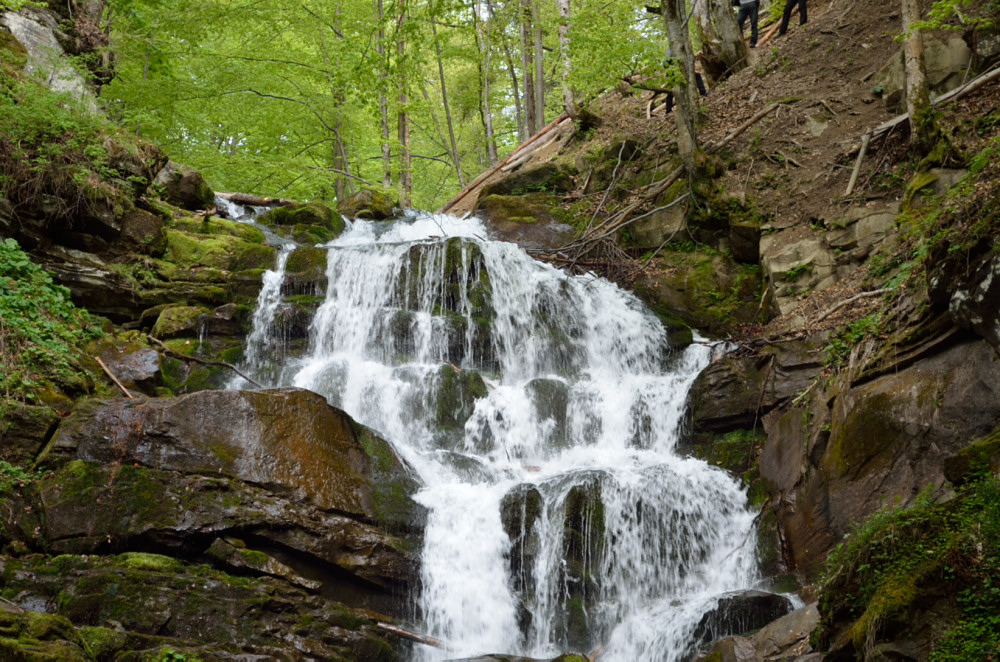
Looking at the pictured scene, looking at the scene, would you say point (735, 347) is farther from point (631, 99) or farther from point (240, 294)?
point (631, 99)

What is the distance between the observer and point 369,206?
651 inches

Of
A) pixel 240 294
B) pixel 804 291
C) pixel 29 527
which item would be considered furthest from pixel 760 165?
pixel 29 527

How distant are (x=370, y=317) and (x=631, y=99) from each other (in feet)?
37.4

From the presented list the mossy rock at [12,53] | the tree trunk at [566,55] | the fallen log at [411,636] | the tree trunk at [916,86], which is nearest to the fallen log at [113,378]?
the fallen log at [411,636]

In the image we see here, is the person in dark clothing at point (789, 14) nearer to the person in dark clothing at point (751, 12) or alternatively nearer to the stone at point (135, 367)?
the person in dark clothing at point (751, 12)

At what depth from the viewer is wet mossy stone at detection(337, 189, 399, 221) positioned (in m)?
16.4

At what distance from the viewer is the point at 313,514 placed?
7.14 metres

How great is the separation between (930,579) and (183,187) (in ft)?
44.8

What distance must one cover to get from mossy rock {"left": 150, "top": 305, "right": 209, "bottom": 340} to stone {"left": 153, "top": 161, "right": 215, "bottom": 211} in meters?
3.95

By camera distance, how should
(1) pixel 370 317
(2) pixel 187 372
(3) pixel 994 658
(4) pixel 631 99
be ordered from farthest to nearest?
(4) pixel 631 99
(1) pixel 370 317
(2) pixel 187 372
(3) pixel 994 658

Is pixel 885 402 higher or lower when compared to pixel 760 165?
lower

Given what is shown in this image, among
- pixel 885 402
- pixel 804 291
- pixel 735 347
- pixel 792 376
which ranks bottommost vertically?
pixel 885 402

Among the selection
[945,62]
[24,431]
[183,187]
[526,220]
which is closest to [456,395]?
[24,431]

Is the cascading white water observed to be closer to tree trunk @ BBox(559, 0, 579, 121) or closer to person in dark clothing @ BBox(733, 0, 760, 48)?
tree trunk @ BBox(559, 0, 579, 121)
